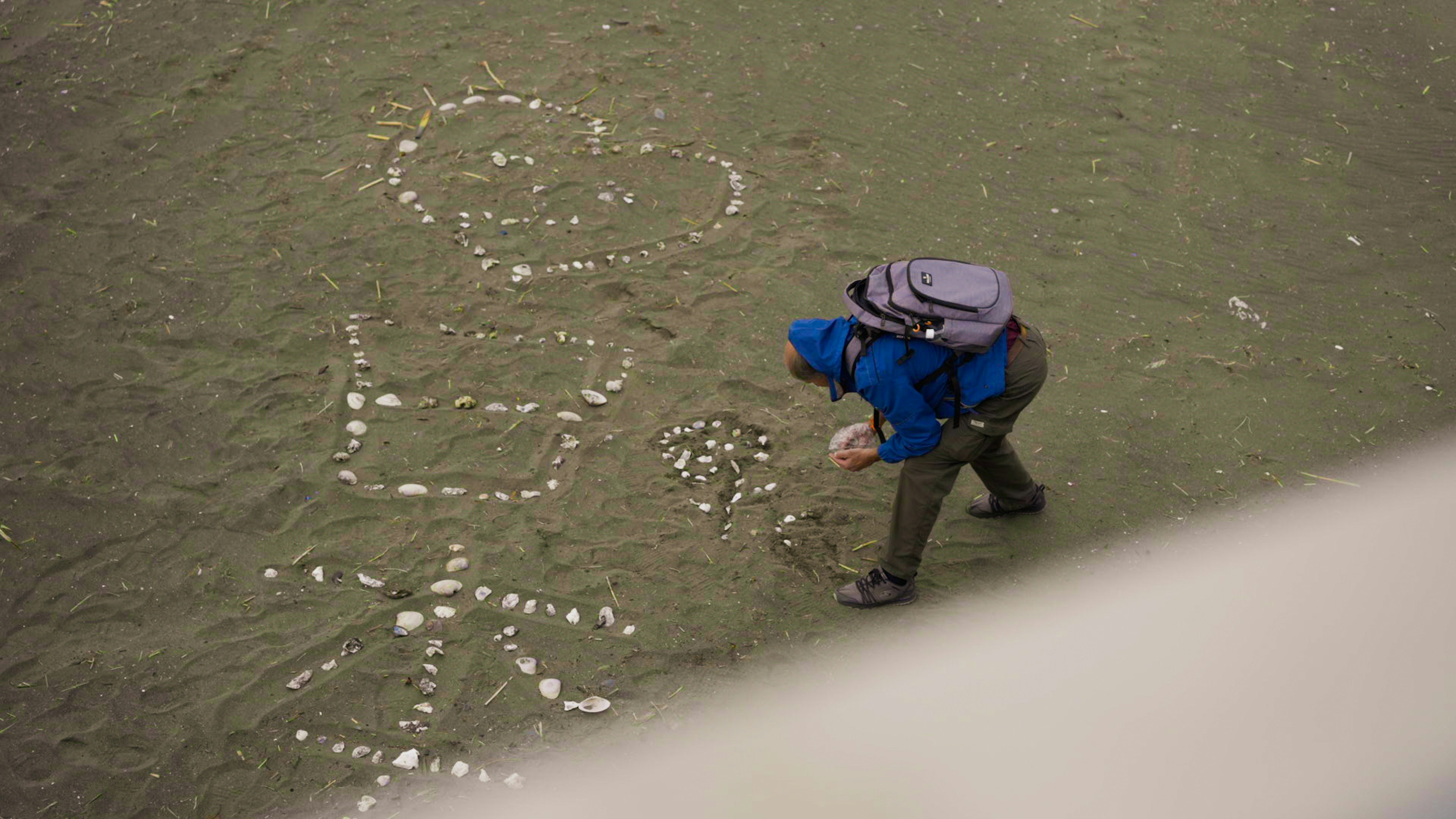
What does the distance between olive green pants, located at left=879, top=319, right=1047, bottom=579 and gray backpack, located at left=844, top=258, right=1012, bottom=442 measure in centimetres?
27

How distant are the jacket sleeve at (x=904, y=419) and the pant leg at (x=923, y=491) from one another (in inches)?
3.4

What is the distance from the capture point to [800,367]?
419 cm

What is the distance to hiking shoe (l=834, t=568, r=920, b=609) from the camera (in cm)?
490

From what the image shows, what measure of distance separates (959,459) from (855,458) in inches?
18.9

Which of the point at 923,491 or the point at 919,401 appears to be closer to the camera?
the point at 919,401

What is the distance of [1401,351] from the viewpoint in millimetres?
6418

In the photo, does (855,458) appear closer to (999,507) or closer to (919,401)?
(919,401)

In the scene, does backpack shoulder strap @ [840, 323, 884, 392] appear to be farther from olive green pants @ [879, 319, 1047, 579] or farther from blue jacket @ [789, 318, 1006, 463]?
olive green pants @ [879, 319, 1047, 579]

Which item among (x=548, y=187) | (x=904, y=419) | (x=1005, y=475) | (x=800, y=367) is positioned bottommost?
(x=1005, y=475)

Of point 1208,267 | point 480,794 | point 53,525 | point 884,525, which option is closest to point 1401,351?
point 1208,267

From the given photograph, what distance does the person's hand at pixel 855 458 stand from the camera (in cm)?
455

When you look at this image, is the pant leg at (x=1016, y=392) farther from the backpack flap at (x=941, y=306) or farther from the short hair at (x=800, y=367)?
the short hair at (x=800, y=367)

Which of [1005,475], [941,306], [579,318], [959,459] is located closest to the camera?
[941,306]

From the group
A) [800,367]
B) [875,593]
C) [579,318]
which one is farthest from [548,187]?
[875,593]
